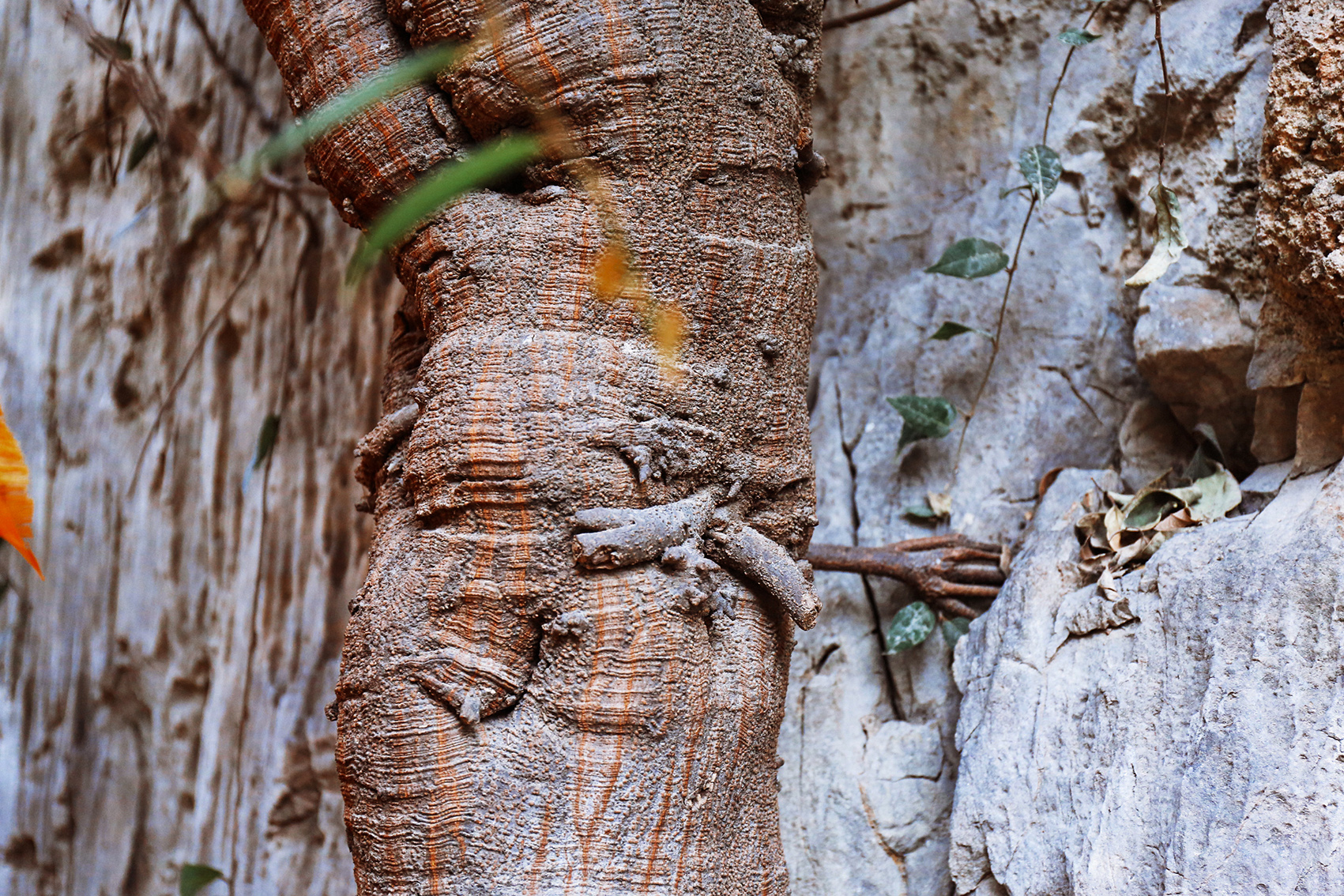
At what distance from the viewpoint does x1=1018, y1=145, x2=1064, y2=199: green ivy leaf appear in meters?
2.02

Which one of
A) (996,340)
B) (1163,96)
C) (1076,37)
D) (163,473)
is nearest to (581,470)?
(996,340)

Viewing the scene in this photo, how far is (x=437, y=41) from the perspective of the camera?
1478mm

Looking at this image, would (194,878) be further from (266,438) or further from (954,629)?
(954,629)

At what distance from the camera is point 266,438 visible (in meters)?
2.44

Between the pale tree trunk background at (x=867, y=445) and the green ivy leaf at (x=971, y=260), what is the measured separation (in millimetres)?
190

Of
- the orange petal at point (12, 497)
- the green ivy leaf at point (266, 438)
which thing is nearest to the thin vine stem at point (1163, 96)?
the orange petal at point (12, 497)

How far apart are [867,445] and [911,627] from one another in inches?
16.7

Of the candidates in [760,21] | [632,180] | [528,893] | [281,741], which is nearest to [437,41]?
[632,180]

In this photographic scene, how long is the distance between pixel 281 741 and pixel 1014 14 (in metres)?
2.20

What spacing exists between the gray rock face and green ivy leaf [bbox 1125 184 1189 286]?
0.40 meters

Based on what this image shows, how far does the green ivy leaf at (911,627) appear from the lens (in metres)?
1.96

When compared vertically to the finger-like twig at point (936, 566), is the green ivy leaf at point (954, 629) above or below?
below

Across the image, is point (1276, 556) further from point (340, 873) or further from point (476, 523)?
point (340, 873)

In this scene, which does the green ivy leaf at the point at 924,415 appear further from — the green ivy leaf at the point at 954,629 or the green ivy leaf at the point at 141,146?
the green ivy leaf at the point at 141,146
